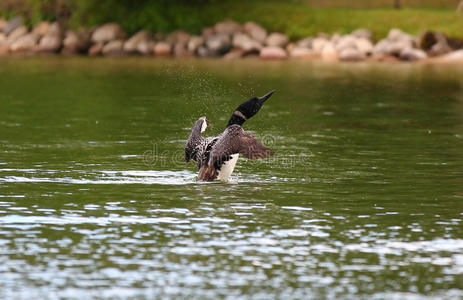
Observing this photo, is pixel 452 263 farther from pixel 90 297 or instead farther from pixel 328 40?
pixel 328 40

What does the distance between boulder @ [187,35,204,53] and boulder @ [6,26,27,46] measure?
11.4 metres

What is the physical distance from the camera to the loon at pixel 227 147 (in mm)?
15445

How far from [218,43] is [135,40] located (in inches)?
214

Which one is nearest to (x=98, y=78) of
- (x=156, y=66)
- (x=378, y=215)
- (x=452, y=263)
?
(x=156, y=66)

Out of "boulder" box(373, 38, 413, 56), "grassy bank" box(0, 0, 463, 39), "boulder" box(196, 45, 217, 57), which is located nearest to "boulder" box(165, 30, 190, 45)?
"grassy bank" box(0, 0, 463, 39)

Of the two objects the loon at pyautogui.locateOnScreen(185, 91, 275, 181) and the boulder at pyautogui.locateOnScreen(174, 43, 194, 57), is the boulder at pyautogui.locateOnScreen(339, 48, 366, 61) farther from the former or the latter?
the loon at pyautogui.locateOnScreen(185, 91, 275, 181)

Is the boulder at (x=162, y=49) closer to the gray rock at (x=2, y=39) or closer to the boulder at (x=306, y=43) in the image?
the boulder at (x=306, y=43)

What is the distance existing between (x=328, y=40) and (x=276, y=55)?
3219mm

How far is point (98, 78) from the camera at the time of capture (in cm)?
4188

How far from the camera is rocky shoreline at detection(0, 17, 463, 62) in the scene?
5369 cm

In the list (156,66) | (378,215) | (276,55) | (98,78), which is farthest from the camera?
(276,55)

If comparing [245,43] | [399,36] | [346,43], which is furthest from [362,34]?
[245,43]

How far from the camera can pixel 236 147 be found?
15.6 m

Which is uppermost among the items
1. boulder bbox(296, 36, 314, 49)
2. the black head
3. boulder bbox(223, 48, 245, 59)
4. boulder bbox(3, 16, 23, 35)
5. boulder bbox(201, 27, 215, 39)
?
boulder bbox(3, 16, 23, 35)
